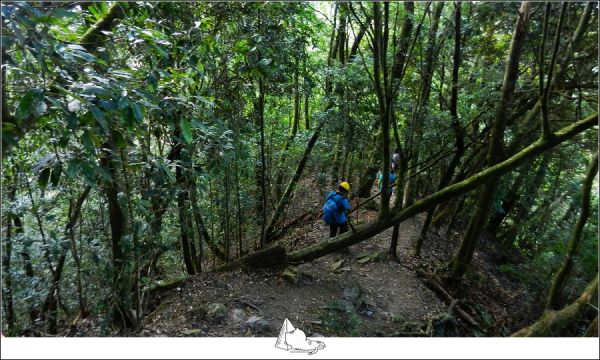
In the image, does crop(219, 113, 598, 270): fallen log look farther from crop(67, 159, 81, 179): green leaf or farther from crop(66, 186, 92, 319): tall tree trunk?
crop(67, 159, 81, 179): green leaf

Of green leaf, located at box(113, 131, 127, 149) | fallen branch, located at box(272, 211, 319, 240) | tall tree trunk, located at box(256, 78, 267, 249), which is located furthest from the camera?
fallen branch, located at box(272, 211, 319, 240)

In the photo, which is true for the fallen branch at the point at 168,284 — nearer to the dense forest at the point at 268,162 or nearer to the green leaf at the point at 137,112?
the dense forest at the point at 268,162

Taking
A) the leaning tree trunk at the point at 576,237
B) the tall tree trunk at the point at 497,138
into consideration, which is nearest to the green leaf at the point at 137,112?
the tall tree trunk at the point at 497,138

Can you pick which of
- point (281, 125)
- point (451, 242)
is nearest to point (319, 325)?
point (281, 125)

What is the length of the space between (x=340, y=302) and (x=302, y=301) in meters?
0.48

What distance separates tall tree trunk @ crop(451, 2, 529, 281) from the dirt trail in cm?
74

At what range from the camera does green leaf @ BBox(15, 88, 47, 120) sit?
5.91 feet

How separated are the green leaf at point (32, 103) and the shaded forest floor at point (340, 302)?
7.97 feet

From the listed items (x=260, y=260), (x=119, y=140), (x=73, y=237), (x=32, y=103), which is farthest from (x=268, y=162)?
(x=32, y=103)

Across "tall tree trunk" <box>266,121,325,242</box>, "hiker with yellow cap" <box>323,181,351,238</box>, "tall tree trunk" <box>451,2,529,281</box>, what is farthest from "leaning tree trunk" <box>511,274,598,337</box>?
"tall tree trunk" <box>266,121,325,242</box>

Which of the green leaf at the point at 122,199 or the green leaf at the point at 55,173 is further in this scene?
the green leaf at the point at 122,199

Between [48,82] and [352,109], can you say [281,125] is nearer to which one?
[352,109]

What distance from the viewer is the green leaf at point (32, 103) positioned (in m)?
1.80

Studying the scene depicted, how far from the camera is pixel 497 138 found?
472 cm
